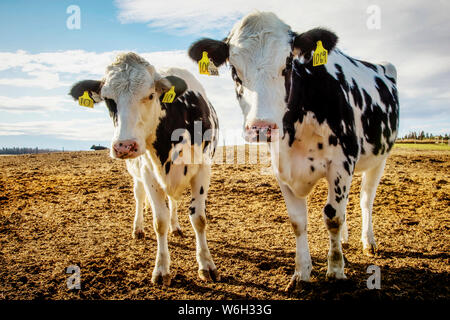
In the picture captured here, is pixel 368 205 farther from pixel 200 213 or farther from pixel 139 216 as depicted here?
pixel 139 216

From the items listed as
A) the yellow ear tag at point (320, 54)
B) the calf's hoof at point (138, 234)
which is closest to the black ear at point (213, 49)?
the yellow ear tag at point (320, 54)

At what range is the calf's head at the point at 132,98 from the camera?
3662 millimetres

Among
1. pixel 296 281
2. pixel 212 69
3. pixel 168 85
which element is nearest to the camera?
pixel 296 281

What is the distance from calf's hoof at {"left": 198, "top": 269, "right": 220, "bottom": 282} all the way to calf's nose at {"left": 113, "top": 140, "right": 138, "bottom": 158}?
1701 mm

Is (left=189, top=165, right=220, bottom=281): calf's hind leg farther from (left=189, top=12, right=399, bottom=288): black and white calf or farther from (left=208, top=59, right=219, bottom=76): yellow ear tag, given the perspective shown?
(left=208, top=59, right=219, bottom=76): yellow ear tag

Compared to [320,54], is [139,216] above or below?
below

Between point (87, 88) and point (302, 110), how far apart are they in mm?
2679

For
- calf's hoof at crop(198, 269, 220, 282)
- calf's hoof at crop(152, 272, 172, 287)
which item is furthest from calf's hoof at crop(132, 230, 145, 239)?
calf's hoof at crop(198, 269, 220, 282)

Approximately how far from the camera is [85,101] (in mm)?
4520

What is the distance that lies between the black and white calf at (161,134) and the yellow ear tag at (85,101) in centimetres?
6

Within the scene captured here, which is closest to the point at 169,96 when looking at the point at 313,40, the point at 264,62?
the point at 264,62

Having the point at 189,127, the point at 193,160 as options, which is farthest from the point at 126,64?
the point at 193,160

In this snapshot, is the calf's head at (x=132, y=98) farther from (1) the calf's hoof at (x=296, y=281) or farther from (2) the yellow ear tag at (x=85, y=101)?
(1) the calf's hoof at (x=296, y=281)
